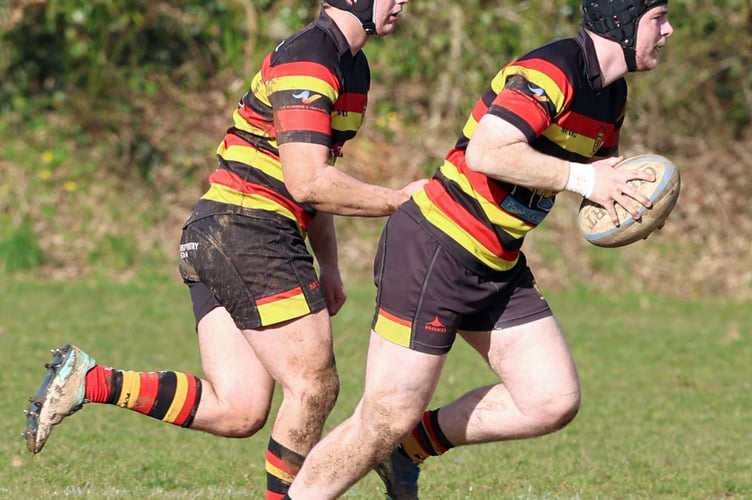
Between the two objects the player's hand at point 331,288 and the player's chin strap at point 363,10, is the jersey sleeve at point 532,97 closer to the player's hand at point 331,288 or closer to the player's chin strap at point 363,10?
the player's chin strap at point 363,10

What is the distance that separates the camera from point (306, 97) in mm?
4359

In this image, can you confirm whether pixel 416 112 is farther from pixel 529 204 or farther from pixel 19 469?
pixel 529 204

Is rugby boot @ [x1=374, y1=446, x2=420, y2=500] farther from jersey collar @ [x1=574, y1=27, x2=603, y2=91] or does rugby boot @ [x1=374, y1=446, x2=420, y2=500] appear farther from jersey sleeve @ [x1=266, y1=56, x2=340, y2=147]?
jersey collar @ [x1=574, y1=27, x2=603, y2=91]

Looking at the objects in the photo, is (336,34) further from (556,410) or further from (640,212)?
(556,410)

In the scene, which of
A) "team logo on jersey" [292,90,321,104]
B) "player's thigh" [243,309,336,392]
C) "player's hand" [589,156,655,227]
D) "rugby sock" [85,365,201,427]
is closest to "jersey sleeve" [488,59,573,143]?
"player's hand" [589,156,655,227]

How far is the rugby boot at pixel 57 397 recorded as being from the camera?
16.2 feet

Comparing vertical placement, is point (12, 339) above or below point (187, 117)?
below

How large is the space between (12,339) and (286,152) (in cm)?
560

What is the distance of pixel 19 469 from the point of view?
5730 millimetres

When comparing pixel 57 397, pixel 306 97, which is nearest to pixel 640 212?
pixel 306 97

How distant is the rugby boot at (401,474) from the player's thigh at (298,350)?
477 millimetres

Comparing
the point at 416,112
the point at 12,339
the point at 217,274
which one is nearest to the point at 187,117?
the point at 416,112

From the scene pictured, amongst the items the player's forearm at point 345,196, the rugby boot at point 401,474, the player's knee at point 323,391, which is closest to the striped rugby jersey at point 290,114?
the player's forearm at point 345,196

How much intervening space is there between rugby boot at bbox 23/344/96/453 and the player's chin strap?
172cm
